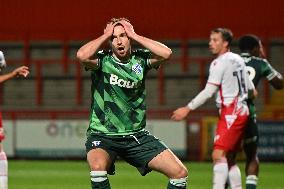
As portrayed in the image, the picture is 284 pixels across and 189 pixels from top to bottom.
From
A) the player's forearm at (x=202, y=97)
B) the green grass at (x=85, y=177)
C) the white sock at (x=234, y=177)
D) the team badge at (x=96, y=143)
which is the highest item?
the player's forearm at (x=202, y=97)

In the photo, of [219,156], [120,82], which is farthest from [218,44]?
[120,82]

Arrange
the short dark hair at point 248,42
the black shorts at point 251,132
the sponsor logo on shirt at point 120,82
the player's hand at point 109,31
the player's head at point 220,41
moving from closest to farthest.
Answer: the player's hand at point 109,31
the sponsor logo on shirt at point 120,82
the player's head at point 220,41
the black shorts at point 251,132
the short dark hair at point 248,42

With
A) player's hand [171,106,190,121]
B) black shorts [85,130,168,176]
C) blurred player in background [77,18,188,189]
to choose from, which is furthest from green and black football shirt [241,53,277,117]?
black shorts [85,130,168,176]

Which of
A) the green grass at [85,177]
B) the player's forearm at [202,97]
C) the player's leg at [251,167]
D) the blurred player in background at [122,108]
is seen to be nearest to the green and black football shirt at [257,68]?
the player's leg at [251,167]

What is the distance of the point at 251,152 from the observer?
9750mm

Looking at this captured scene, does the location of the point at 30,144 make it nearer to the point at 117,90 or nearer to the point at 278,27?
the point at 278,27

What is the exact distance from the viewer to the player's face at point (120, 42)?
703 centimetres

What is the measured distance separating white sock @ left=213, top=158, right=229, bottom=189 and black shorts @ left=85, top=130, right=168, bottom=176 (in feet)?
4.92

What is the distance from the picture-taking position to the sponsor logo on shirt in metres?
7.22

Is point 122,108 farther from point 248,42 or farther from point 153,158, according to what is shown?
point 248,42

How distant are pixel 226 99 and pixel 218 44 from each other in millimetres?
→ 593

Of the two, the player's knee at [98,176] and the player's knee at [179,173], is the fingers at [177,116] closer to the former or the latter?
the player's knee at [179,173]

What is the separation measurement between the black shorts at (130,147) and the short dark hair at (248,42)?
2.98 m

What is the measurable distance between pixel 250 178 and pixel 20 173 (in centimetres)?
633
